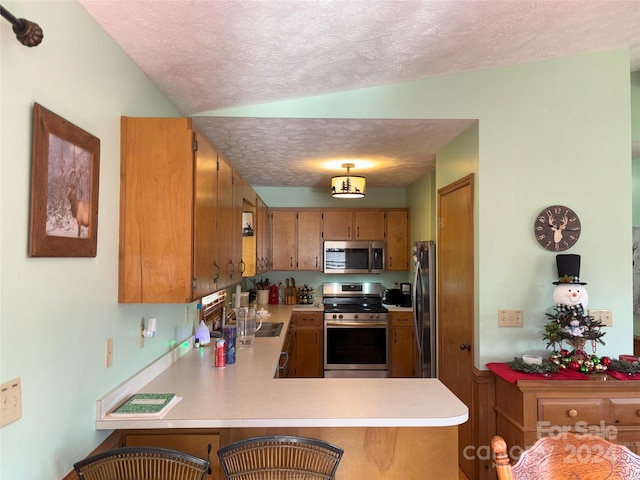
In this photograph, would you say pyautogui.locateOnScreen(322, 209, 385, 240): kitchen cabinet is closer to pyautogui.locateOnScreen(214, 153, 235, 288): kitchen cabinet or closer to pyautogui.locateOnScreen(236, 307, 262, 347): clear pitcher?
pyautogui.locateOnScreen(236, 307, 262, 347): clear pitcher

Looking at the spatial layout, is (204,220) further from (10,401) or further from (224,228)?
(10,401)

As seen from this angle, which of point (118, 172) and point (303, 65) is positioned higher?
point (303, 65)

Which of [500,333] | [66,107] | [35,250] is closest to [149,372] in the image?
[35,250]

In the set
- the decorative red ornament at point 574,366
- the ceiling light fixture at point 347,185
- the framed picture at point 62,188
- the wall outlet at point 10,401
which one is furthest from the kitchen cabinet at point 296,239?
the wall outlet at point 10,401

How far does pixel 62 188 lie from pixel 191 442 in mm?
1171

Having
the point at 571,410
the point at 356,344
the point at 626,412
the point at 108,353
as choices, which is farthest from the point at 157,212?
the point at 356,344

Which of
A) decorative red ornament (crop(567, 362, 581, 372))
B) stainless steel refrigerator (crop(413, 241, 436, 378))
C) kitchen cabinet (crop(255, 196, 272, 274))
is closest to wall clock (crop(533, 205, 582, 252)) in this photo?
decorative red ornament (crop(567, 362, 581, 372))

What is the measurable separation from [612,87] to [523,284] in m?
1.40

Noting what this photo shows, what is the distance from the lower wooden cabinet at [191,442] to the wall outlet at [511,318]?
186 cm

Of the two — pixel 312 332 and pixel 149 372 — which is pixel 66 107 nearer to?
pixel 149 372

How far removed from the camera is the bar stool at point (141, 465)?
125cm

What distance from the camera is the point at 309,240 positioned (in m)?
5.13

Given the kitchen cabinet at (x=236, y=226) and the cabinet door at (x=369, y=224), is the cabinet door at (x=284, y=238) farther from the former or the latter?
the kitchen cabinet at (x=236, y=226)

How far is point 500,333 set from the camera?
2547mm
